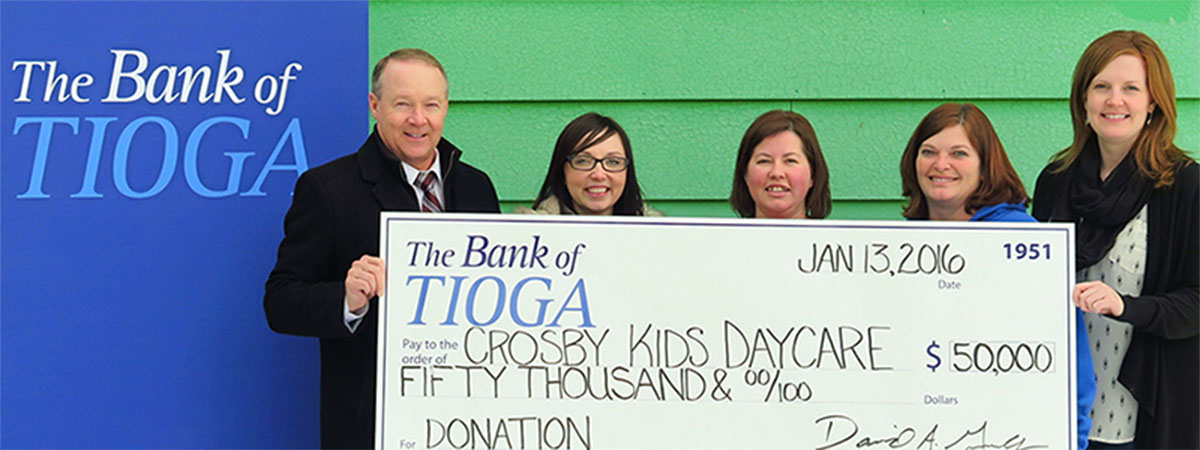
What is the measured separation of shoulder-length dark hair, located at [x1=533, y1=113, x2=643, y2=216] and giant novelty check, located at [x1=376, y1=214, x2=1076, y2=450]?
0.78 ft

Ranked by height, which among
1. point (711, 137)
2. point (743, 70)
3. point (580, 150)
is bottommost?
point (580, 150)

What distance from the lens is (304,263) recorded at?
2.07 metres

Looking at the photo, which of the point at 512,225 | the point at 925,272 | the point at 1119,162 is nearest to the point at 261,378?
the point at 512,225

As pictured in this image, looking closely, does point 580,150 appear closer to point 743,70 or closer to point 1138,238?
point 743,70

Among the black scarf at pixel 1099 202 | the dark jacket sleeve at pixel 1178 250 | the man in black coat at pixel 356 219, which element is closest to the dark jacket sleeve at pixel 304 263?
the man in black coat at pixel 356 219

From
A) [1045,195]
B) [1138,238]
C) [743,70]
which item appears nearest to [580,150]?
[743,70]

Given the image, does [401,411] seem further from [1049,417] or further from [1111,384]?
A: [1111,384]

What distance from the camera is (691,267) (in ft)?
6.57

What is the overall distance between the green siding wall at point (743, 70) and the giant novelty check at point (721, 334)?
0.61m

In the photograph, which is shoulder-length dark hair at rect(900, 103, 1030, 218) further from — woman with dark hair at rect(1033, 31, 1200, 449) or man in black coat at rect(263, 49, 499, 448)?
man in black coat at rect(263, 49, 499, 448)

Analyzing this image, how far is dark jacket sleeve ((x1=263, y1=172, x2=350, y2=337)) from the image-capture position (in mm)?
2020

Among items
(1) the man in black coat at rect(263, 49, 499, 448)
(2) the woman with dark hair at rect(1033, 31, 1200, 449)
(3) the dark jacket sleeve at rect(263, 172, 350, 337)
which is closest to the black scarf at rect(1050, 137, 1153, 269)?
(2) the woman with dark hair at rect(1033, 31, 1200, 449)

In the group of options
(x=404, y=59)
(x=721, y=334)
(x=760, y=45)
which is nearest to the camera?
(x=721, y=334)

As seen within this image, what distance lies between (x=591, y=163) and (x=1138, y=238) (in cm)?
116
